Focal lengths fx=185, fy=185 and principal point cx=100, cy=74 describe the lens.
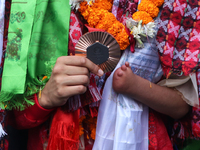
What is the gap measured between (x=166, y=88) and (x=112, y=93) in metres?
0.24

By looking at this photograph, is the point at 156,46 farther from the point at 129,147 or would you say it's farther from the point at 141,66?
the point at 129,147

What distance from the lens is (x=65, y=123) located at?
749mm

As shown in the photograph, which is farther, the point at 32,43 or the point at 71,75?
the point at 32,43

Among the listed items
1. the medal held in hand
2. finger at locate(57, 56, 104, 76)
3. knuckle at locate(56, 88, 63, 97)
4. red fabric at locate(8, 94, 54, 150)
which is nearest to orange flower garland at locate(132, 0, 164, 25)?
the medal held in hand

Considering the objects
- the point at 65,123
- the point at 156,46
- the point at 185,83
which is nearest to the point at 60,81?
the point at 65,123

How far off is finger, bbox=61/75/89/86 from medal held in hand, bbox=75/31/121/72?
0.25 ft

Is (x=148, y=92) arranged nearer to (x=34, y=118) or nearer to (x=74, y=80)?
(x=74, y=80)

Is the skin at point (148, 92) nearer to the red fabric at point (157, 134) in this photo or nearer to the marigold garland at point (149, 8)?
the red fabric at point (157, 134)

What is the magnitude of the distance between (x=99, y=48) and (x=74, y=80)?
0.48ft

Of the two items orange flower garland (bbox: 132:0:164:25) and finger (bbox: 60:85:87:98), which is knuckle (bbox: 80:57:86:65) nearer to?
finger (bbox: 60:85:87:98)

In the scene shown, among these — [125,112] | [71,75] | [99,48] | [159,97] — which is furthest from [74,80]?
[159,97]

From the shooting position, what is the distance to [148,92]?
0.77m

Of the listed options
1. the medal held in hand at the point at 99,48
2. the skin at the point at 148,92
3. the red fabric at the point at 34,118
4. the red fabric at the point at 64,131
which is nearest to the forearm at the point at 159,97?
the skin at the point at 148,92

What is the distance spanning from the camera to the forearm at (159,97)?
0.76 meters
